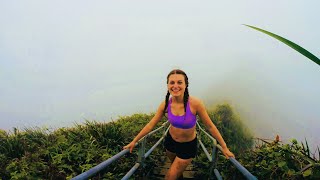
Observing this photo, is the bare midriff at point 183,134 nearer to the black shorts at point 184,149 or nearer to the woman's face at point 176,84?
the black shorts at point 184,149

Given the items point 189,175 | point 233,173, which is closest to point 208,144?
point 189,175

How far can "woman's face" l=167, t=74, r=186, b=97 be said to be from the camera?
3994 millimetres

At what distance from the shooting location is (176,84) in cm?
399

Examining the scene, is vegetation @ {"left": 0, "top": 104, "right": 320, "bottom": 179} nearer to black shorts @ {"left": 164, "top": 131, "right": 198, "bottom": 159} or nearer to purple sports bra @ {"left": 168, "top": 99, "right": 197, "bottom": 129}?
black shorts @ {"left": 164, "top": 131, "right": 198, "bottom": 159}

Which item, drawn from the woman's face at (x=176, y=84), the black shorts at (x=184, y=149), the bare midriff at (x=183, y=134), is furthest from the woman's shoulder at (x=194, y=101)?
the black shorts at (x=184, y=149)

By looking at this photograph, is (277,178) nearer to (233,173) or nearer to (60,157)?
(233,173)

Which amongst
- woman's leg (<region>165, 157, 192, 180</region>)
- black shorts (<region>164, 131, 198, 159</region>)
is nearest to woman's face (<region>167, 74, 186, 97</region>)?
black shorts (<region>164, 131, 198, 159</region>)

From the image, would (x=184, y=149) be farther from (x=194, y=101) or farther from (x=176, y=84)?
(x=176, y=84)

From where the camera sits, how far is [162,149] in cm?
783

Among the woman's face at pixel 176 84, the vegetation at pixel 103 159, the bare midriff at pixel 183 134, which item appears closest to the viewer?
the woman's face at pixel 176 84

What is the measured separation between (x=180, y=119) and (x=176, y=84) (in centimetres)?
45

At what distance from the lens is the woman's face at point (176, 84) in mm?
3994

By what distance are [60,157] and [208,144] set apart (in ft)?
15.4

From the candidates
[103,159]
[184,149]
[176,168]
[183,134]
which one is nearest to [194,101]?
[183,134]
